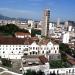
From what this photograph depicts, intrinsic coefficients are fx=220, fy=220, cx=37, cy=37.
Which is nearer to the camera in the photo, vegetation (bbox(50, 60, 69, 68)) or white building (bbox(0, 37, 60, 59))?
vegetation (bbox(50, 60, 69, 68))

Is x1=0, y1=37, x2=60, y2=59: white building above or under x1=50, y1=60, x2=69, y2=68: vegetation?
above

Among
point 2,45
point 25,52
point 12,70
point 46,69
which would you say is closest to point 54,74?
point 46,69

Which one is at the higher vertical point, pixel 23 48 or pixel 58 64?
pixel 23 48

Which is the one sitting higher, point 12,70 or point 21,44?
point 21,44

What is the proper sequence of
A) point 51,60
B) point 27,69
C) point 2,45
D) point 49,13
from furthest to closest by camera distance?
1. point 49,13
2. point 2,45
3. point 51,60
4. point 27,69

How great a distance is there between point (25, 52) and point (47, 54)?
287 centimetres

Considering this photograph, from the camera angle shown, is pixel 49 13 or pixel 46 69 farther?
pixel 49 13

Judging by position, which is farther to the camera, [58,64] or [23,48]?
[23,48]

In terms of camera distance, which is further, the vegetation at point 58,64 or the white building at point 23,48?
the white building at point 23,48

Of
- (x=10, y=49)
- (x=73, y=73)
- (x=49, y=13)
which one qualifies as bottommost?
(x=73, y=73)

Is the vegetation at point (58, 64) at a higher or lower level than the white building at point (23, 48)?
lower

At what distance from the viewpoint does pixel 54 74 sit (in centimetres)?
1989

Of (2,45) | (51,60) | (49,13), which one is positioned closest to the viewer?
(51,60)

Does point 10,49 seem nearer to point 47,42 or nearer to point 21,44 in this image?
point 21,44
